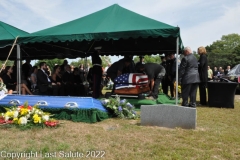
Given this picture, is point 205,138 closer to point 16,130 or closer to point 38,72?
point 16,130

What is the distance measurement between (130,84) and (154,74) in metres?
1.28

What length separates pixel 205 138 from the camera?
4098mm

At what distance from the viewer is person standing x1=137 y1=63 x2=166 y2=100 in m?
8.16

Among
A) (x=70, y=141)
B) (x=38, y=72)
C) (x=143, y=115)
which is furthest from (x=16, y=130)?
(x=38, y=72)

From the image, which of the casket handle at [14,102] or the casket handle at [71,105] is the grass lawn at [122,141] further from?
the casket handle at [14,102]

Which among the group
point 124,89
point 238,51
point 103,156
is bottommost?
point 103,156

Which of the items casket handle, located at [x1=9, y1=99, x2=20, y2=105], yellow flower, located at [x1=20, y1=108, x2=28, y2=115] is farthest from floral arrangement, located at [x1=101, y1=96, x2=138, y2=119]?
casket handle, located at [x1=9, y1=99, x2=20, y2=105]

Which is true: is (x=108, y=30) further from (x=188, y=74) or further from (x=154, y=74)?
(x=154, y=74)

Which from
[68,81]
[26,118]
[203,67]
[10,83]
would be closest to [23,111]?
[26,118]

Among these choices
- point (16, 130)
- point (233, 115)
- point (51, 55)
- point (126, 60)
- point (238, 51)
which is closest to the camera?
point (16, 130)

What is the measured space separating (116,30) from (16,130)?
126 inches

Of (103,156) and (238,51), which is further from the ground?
(238,51)

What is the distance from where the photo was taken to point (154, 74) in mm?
8359

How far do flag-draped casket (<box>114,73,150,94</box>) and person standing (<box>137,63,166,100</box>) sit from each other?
1.92 ft
